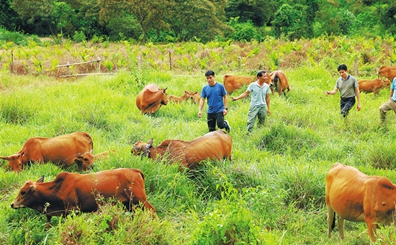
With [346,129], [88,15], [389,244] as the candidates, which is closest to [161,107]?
[346,129]

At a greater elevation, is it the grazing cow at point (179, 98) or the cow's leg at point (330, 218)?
the cow's leg at point (330, 218)

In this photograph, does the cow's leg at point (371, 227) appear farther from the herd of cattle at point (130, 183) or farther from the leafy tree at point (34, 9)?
the leafy tree at point (34, 9)

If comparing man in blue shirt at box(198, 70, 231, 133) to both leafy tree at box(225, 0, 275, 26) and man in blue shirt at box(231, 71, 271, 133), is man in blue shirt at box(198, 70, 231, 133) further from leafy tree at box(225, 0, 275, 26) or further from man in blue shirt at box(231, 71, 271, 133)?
leafy tree at box(225, 0, 275, 26)

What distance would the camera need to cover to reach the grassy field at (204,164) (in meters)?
5.46

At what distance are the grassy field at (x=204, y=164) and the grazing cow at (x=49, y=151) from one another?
0.65 ft

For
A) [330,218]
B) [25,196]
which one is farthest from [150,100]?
[330,218]

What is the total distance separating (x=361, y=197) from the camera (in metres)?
5.38

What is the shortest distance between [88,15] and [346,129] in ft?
105

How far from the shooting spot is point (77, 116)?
10.4m

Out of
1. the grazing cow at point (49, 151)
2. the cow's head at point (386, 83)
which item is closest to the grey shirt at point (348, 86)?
the cow's head at point (386, 83)

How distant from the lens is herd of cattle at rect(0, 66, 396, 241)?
5.30 meters

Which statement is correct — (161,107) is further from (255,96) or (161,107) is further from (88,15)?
(88,15)

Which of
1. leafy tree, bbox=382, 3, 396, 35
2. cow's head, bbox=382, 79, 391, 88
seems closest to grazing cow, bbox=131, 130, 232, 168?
cow's head, bbox=382, 79, 391, 88

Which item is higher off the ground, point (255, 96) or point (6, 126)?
point (255, 96)
